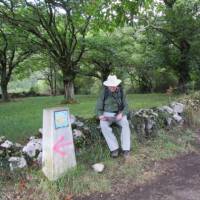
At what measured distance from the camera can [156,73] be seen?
85.7ft

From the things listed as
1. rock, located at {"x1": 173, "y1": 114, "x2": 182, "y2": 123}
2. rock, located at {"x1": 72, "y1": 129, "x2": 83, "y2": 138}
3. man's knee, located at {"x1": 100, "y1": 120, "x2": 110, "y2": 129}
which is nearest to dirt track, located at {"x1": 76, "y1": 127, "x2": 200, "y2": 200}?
man's knee, located at {"x1": 100, "y1": 120, "x2": 110, "y2": 129}

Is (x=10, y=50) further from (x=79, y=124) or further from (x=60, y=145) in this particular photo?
(x=60, y=145)

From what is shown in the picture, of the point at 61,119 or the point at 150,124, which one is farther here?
the point at 150,124

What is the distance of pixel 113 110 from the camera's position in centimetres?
655

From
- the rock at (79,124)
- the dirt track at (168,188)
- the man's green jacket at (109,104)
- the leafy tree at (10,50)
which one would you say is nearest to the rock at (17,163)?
the dirt track at (168,188)

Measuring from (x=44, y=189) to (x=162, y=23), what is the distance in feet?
43.0

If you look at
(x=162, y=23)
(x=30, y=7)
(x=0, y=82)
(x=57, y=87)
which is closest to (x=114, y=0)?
(x=30, y=7)

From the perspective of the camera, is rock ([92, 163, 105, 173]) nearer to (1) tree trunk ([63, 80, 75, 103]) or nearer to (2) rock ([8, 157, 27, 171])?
(2) rock ([8, 157, 27, 171])

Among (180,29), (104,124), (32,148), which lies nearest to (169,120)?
(104,124)

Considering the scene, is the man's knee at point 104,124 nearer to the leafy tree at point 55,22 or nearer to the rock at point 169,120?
the rock at point 169,120

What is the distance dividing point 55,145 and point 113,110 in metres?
1.65

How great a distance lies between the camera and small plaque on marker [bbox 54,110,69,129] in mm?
5333

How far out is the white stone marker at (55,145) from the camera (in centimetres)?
520

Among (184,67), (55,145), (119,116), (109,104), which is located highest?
(184,67)
